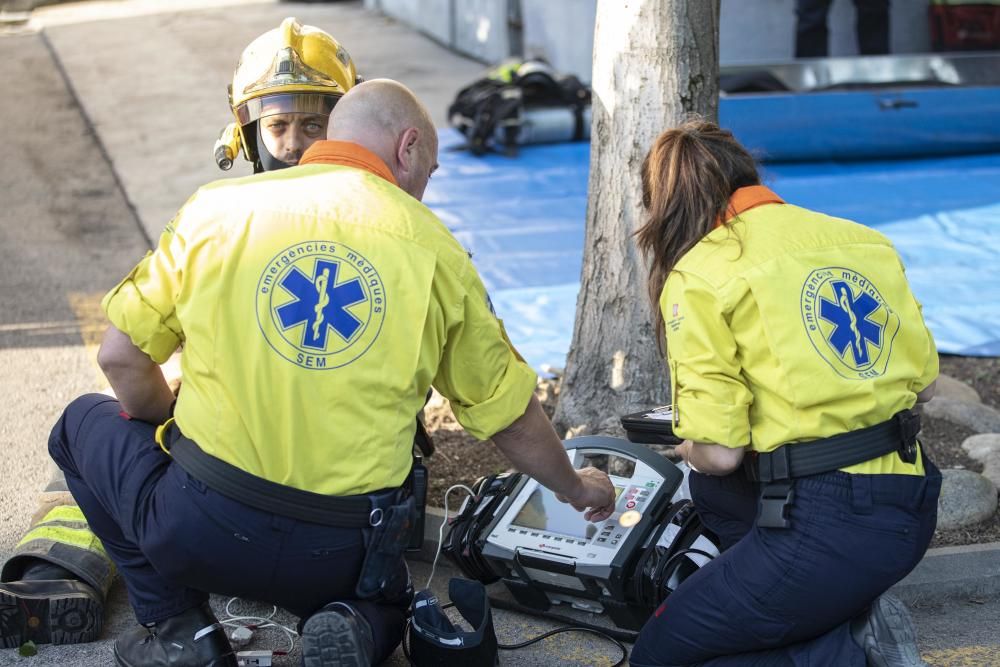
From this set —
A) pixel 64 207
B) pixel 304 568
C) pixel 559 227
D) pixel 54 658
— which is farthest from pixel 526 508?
pixel 64 207

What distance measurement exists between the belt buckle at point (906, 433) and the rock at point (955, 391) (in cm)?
236

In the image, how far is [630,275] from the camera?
416cm

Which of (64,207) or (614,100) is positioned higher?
(614,100)

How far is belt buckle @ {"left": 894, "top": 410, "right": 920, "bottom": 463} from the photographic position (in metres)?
2.76

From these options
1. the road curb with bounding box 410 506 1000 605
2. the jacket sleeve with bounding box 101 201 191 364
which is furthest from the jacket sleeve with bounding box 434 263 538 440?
the road curb with bounding box 410 506 1000 605

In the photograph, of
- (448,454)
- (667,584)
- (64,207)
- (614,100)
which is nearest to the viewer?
(667,584)

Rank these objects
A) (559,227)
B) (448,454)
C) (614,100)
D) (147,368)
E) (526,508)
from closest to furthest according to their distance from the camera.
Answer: (147,368)
(526,508)
(614,100)
(448,454)
(559,227)

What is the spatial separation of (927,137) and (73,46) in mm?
10582

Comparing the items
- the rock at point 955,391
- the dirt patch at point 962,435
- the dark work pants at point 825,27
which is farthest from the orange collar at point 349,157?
the dark work pants at point 825,27

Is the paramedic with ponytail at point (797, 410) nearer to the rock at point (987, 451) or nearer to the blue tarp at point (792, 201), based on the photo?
the rock at point (987, 451)

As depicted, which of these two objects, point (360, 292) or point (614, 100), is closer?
point (360, 292)

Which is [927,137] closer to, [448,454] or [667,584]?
[448,454]

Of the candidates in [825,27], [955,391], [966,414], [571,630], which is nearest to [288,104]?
[571,630]

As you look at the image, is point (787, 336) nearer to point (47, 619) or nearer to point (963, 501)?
point (963, 501)
